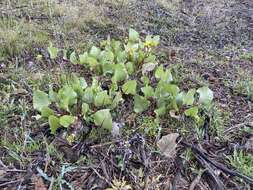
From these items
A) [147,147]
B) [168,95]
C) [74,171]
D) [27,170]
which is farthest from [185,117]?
[27,170]

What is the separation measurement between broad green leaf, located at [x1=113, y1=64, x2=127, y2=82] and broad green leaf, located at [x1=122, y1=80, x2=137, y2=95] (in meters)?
0.12

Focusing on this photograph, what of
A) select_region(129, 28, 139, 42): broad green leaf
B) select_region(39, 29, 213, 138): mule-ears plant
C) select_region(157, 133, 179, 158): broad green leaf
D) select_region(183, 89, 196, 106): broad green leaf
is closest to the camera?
select_region(157, 133, 179, 158): broad green leaf

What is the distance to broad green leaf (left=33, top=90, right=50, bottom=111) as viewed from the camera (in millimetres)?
1954

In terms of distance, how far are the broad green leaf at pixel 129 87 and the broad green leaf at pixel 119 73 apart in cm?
12

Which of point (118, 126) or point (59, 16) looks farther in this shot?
point (59, 16)

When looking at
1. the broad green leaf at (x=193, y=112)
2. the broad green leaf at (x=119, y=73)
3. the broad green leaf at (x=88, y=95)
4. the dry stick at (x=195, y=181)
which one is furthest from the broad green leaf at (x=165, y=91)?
the dry stick at (x=195, y=181)

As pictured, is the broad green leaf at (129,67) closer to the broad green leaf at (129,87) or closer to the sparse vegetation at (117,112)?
the sparse vegetation at (117,112)

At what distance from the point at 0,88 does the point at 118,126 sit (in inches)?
31.6

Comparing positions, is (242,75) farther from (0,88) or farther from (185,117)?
(0,88)

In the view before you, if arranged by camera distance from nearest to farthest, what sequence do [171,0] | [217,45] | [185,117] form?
[185,117], [217,45], [171,0]

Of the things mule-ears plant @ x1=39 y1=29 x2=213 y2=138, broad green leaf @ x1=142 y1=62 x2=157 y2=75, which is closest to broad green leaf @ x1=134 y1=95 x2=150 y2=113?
mule-ears plant @ x1=39 y1=29 x2=213 y2=138

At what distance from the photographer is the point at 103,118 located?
183 centimetres

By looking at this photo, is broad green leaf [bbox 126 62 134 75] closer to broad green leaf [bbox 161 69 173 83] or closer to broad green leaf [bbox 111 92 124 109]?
broad green leaf [bbox 161 69 173 83]

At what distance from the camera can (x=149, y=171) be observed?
1.71 meters
